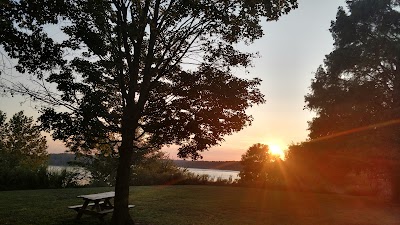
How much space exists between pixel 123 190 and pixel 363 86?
57.6 feet

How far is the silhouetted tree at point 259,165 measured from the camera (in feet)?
97.7

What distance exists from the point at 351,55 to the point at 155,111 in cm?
1660

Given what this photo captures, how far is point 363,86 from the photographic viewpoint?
65.5 ft

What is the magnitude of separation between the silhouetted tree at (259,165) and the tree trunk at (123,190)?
21613mm

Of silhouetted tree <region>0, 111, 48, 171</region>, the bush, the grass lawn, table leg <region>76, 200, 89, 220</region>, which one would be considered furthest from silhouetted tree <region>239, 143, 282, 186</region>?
silhouetted tree <region>0, 111, 48, 171</region>

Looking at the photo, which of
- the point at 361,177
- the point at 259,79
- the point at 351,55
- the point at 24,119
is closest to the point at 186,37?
the point at 259,79

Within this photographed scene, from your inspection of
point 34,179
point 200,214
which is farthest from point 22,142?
point 200,214

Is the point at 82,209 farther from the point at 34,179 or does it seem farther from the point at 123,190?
the point at 34,179

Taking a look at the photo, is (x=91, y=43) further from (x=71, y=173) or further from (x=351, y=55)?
(x=351, y=55)

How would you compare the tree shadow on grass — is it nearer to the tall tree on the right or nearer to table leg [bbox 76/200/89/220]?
table leg [bbox 76/200/89/220]

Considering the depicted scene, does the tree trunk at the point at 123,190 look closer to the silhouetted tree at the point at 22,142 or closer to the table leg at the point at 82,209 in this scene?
the table leg at the point at 82,209

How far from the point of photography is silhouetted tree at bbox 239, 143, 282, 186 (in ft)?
97.7

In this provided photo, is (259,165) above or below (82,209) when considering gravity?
above

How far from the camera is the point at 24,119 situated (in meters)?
53.2
